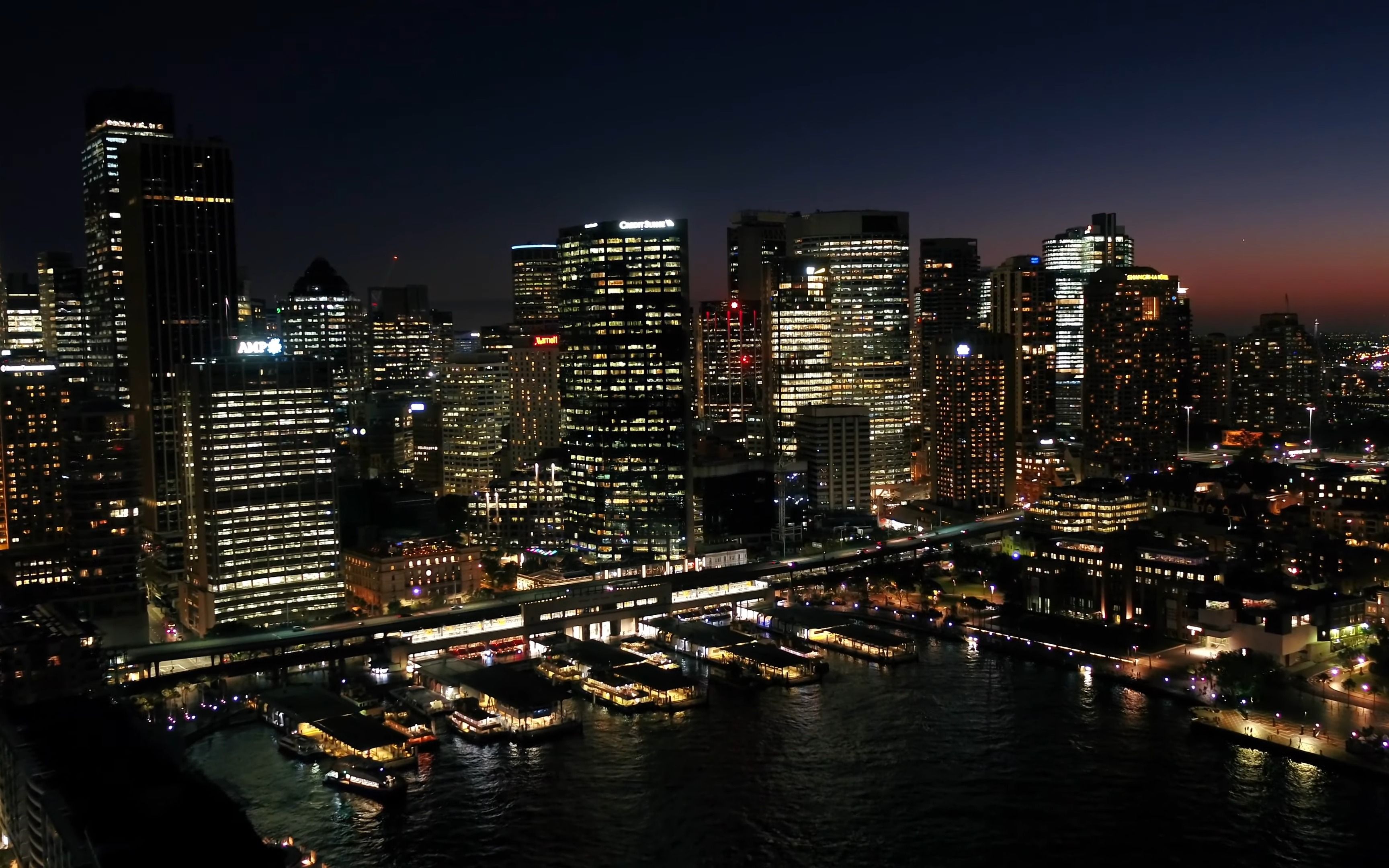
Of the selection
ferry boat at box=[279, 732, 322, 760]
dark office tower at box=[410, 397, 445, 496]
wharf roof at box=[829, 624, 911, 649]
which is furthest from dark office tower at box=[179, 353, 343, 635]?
dark office tower at box=[410, 397, 445, 496]

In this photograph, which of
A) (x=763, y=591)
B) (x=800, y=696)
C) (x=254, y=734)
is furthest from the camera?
(x=763, y=591)

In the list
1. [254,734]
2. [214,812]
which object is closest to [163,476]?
[254,734]

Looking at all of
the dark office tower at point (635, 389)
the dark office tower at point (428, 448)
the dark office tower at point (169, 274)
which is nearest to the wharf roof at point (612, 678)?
the dark office tower at point (635, 389)

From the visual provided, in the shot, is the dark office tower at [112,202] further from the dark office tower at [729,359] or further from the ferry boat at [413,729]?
the dark office tower at [729,359]

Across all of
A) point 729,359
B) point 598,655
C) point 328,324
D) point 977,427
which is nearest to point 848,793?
point 598,655

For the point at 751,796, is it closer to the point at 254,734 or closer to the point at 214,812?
the point at 214,812

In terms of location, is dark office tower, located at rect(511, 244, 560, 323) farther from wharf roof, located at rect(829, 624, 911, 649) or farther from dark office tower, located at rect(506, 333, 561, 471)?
wharf roof, located at rect(829, 624, 911, 649)
